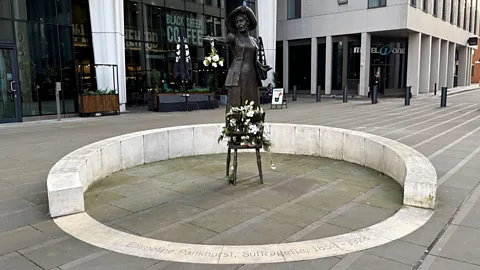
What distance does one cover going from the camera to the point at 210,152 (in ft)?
28.4

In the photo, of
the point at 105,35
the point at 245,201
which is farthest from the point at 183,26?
the point at 245,201

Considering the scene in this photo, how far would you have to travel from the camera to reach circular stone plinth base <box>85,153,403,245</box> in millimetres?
4266

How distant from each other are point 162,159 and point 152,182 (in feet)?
5.45

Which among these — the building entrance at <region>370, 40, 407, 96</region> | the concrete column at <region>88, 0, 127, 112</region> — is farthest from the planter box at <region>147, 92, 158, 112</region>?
the building entrance at <region>370, 40, 407, 96</region>

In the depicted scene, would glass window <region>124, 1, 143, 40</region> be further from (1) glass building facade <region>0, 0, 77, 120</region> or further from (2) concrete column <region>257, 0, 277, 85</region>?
(2) concrete column <region>257, 0, 277, 85</region>

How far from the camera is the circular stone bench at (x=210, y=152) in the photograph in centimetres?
379

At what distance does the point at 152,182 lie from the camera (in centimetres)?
634

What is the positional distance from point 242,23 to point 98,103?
37.8 ft

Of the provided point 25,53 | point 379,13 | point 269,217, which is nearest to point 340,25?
point 379,13

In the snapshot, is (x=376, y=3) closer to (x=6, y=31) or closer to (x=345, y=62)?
(x=345, y=62)

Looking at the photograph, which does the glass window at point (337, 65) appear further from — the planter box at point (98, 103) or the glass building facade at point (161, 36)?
the planter box at point (98, 103)

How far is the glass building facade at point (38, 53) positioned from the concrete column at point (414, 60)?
23320mm

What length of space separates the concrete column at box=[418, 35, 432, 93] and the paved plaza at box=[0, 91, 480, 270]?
2481cm

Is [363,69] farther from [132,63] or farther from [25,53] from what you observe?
[25,53]
